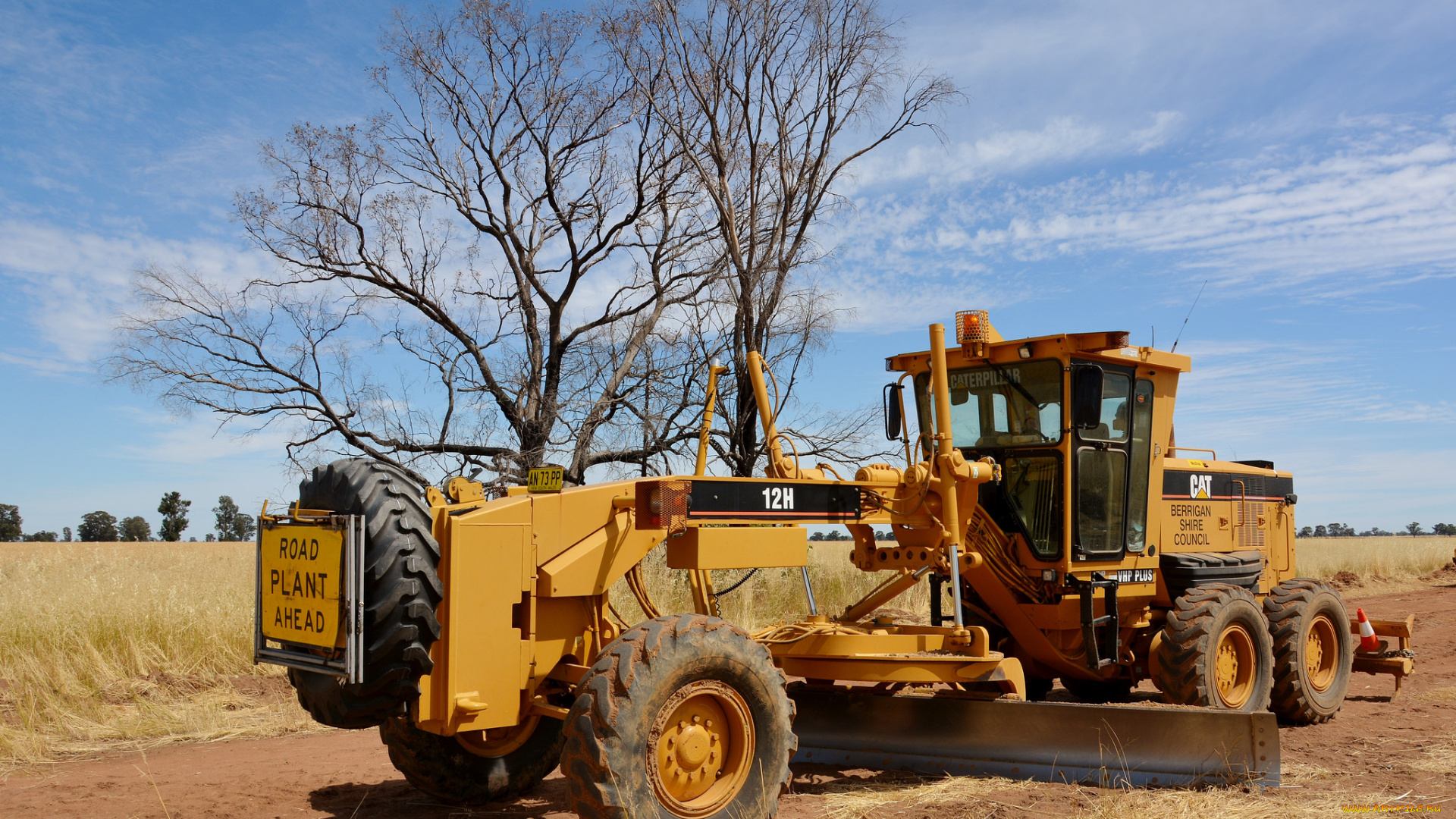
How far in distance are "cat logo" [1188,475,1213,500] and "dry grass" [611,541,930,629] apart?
16.2 ft

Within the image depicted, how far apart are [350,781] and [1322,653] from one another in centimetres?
790

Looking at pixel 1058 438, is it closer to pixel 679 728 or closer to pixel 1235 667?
pixel 1235 667

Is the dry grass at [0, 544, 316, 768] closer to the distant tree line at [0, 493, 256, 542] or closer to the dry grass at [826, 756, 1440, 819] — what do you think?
the dry grass at [826, 756, 1440, 819]

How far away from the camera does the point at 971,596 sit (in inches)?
334

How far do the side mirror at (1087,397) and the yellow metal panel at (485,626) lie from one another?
4146 mm

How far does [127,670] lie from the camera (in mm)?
10531

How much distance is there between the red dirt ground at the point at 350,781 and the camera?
597 centimetres

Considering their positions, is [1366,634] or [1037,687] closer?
[1037,687]

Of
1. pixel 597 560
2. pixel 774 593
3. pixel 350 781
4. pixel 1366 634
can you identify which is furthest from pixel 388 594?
pixel 774 593

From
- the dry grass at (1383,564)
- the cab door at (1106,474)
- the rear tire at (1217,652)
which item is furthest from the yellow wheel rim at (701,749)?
the dry grass at (1383,564)

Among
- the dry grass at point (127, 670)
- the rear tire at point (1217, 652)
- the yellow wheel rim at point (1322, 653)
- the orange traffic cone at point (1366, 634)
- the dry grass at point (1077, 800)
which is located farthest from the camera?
the orange traffic cone at point (1366, 634)

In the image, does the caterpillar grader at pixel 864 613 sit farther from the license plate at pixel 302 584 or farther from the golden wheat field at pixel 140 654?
the golden wheat field at pixel 140 654

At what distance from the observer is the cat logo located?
919 centimetres

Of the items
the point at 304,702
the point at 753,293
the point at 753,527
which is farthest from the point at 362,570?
the point at 753,293
